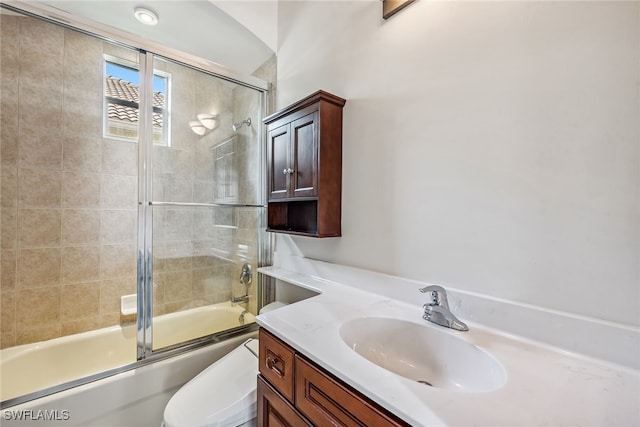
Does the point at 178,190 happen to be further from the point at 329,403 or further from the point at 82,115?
the point at 329,403

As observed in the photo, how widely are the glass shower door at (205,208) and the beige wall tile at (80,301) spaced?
0.71 metres

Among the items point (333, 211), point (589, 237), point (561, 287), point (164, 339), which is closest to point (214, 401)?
point (164, 339)

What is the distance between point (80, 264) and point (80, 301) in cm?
29

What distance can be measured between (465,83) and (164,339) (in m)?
2.21

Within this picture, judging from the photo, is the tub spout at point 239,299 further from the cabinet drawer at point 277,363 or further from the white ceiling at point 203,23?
the white ceiling at point 203,23

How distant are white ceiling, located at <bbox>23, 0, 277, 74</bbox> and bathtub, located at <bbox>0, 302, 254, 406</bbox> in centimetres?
200

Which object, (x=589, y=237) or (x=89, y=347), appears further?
(x=89, y=347)

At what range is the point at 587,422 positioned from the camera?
46 centimetres

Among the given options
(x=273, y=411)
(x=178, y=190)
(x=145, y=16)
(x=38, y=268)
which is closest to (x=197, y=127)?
(x=178, y=190)

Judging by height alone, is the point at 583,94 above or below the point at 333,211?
above

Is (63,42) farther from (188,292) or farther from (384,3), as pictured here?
(384,3)

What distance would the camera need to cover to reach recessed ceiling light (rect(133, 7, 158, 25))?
1.69 m

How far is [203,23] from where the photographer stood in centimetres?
184

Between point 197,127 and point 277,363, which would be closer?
point 277,363
